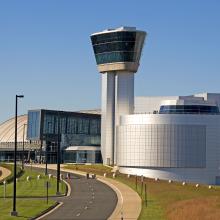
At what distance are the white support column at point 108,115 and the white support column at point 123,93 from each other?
149 cm

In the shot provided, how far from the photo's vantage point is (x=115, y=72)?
162500 mm

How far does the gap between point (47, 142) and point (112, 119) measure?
2824 centimetres

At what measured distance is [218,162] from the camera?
154375 mm

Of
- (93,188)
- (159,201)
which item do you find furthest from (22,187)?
(159,201)

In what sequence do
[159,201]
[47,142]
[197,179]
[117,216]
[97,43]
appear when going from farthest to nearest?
[47,142] → [97,43] → [197,179] → [159,201] → [117,216]

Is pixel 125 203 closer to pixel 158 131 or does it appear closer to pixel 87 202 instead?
pixel 87 202

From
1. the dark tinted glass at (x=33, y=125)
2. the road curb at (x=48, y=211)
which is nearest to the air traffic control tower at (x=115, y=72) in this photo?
the dark tinted glass at (x=33, y=125)

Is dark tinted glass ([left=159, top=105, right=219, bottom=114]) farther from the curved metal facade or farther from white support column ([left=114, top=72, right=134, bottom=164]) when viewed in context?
white support column ([left=114, top=72, right=134, bottom=164])

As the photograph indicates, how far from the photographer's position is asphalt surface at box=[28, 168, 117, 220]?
55156 mm

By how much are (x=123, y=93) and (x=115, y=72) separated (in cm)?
550

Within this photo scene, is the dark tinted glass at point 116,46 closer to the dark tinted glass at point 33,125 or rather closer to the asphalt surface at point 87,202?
the dark tinted glass at point 33,125

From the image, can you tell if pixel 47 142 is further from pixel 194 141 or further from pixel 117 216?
pixel 117 216

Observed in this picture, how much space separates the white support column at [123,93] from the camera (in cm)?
16175

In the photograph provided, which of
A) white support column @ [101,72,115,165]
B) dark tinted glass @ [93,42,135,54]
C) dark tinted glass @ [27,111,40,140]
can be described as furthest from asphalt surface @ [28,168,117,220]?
dark tinted glass @ [27,111,40,140]
